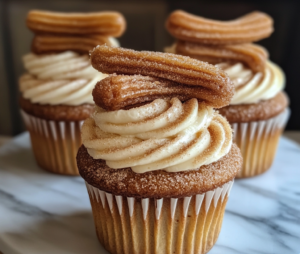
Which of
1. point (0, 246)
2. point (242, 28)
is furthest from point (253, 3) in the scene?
point (0, 246)

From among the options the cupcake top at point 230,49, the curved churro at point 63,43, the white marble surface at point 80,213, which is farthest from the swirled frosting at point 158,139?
the curved churro at point 63,43

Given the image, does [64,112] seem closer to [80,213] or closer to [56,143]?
[56,143]

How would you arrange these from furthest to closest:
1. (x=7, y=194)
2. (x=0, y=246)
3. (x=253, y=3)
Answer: (x=253, y=3) → (x=7, y=194) → (x=0, y=246)

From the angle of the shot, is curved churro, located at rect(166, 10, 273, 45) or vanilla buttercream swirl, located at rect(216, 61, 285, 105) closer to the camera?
vanilla buttercream swirl, located at rect(216, 61, 285, 105)

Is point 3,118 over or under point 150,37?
under

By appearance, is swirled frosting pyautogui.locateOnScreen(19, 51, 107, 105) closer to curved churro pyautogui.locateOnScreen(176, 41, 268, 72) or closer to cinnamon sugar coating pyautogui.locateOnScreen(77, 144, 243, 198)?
curved churro pyautogui.locateOnScreen(176, 41, 268, 72)

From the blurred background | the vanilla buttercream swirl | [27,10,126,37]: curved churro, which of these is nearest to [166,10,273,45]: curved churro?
the vanilla buttercream swirl

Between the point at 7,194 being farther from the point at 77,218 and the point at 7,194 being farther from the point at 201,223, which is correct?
the point at 201,223
